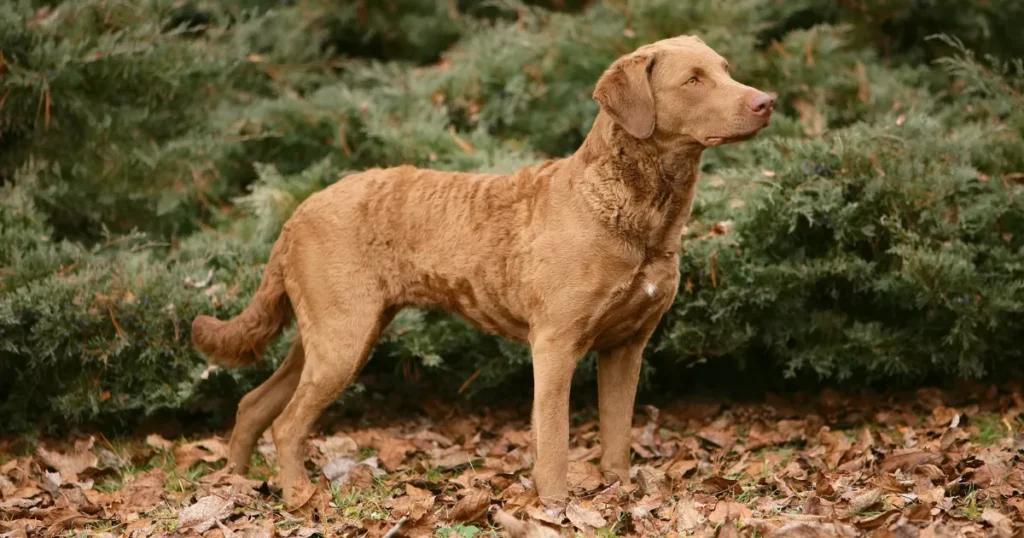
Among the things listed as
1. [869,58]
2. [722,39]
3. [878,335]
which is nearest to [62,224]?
[722,39]

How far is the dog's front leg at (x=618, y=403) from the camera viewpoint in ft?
15.3

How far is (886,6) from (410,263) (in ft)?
17.5

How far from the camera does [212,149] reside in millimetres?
7469

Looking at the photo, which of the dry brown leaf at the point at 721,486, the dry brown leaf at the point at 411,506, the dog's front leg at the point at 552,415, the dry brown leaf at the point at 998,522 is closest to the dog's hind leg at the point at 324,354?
the dry brown leaf at the point at 411,506

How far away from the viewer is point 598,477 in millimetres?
4680

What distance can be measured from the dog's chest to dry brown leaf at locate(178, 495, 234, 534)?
5.76 ft

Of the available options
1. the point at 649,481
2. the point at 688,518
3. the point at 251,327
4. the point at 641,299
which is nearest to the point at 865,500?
the point at 688,518

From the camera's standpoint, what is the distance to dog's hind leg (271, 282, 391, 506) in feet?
15.6

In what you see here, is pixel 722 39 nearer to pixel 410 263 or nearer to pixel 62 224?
pixel 410 263

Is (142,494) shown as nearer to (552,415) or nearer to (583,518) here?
(552,415)

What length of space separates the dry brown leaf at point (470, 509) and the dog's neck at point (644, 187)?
1.22m

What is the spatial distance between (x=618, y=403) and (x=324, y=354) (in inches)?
55.4

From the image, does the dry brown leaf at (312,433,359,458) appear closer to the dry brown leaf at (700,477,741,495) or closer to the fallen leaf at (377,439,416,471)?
the fallen leaf at (377,439,416,471)

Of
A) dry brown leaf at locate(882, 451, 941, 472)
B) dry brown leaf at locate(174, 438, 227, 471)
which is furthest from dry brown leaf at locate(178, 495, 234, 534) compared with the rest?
dry brown leaf at locate(882, 451, 941, 472)
